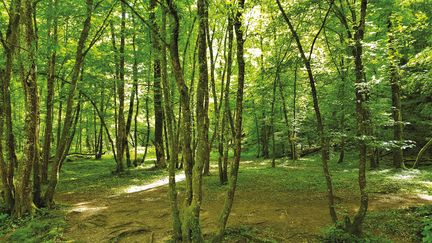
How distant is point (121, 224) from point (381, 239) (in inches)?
260

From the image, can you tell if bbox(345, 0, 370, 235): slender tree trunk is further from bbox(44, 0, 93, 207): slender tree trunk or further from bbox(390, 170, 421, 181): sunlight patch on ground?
bbox(44, 0, 93, 207): slender tree trunk

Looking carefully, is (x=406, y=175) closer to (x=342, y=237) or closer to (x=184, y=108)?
(x=342, y=237)

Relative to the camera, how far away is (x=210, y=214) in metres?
8.34

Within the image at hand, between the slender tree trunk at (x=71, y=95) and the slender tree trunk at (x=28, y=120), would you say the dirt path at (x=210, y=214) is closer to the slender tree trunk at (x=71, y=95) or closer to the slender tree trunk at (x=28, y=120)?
the slender tree trunk at (x=71, y=95)

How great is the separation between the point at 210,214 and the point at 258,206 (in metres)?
1.73

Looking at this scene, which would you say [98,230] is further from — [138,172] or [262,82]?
[262,82]

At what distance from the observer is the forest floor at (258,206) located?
22.5 feet

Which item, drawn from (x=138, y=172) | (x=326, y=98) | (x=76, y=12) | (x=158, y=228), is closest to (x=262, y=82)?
(x=326, y=98)

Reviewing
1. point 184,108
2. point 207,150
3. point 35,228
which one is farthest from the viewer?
point 207,150

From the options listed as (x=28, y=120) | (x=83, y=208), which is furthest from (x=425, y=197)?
(x=28, y=120)

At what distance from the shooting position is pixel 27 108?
27.6 feet

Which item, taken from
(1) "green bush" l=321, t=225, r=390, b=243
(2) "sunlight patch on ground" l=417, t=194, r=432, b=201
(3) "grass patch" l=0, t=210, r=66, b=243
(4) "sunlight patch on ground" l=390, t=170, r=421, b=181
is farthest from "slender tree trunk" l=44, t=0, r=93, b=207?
(4) "sunlight patch on ground" l=390, t=170, r=421, b=181

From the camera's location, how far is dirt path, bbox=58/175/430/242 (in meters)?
7.03

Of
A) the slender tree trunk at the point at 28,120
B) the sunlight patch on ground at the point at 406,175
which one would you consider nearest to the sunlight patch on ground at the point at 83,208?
the slender tree trunk at the point at 28,120
